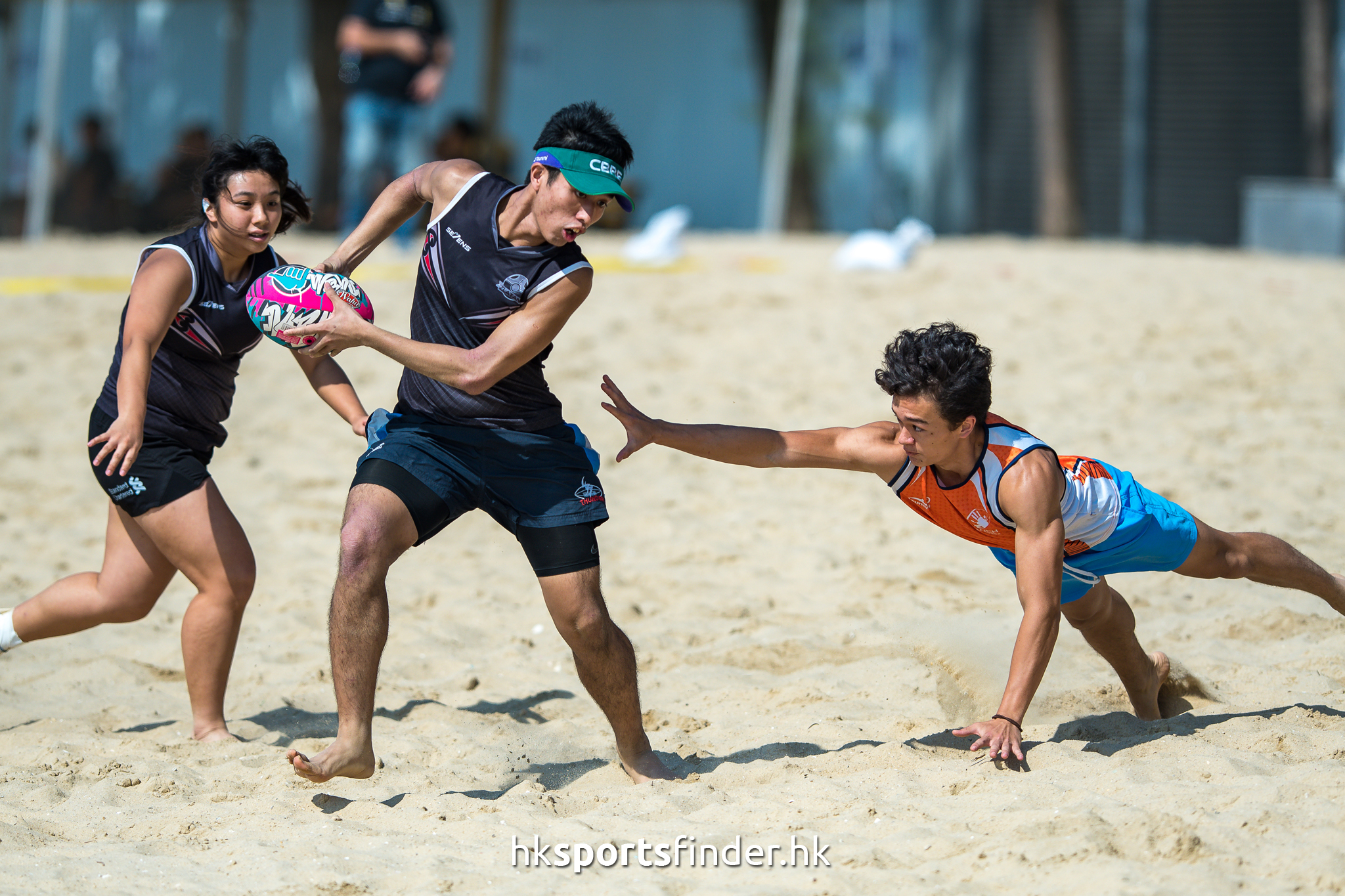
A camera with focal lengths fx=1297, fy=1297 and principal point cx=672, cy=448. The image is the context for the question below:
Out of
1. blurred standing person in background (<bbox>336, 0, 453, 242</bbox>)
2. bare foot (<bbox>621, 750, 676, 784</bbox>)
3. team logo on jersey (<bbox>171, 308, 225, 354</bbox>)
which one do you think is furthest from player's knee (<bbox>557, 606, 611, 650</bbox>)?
blurred standing person in background (<bbox>336, 0, 453, 242</bbox>)

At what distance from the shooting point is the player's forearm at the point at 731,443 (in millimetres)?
3477

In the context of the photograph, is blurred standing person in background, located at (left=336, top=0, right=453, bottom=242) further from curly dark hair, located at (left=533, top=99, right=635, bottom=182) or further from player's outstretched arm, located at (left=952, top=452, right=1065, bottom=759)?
player's outstretched arm, located at (left=952, top=452, right=1065, bottom=759)

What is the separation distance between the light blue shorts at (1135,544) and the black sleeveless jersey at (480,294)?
1.47 m

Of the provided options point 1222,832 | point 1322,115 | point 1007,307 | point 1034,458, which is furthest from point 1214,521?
point 1322,115

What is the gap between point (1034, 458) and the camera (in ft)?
11.2

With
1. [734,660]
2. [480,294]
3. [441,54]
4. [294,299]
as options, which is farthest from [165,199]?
[480,294]

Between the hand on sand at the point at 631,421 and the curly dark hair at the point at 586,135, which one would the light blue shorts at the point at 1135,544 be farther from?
the curly dark hair at the point at 586,135

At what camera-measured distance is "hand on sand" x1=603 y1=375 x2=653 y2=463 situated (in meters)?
3.41

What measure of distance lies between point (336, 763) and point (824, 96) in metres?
14.7

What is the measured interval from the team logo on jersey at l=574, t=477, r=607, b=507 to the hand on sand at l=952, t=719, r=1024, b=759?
114cm

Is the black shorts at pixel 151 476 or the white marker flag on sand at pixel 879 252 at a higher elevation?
the white marker flag on sand at pixel 879 252

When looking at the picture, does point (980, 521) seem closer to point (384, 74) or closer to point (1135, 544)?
point (1135, 544)

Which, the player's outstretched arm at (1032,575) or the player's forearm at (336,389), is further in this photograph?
the player's forearm at (336,389)

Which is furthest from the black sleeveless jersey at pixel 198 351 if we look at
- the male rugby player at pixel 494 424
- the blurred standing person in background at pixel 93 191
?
the blurred standing person in background at pixel 93 191
